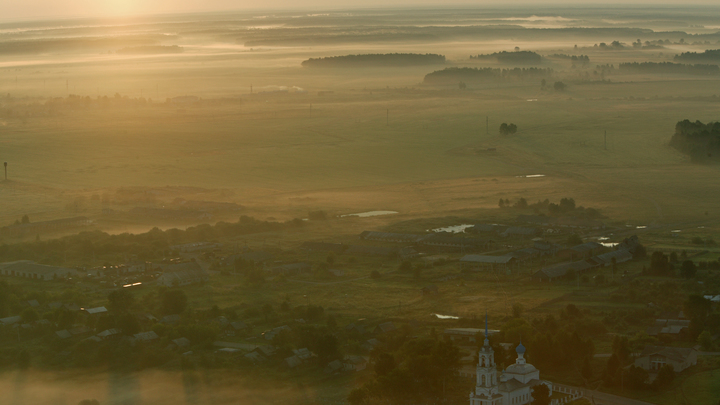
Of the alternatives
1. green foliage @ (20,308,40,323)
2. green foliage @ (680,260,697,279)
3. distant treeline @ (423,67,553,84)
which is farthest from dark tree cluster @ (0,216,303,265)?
distant treeline @ (423,67,553,84)

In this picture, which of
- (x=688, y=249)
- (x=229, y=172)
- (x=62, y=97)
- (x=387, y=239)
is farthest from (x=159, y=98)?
(x=688, y=249)

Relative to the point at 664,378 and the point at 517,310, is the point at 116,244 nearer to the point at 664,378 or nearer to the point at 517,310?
the point at 517,310

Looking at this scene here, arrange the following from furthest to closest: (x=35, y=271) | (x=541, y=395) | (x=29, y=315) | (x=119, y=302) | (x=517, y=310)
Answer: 1. (x=35, y=271)
2. (x=119, y=302)
3. (x=517, y=310)
4. (x=29, y=315)
5. (x=541, y=395)

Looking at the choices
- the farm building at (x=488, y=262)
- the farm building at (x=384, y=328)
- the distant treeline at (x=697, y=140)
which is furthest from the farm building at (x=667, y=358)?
the distant treeline at (x=697, y=140)

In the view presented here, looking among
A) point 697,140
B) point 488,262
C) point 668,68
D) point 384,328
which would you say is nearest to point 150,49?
point 668,68

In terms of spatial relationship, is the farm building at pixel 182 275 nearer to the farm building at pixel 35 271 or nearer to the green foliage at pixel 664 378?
the farm building at pixel 35 271

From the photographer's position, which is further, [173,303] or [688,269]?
[688,269]
